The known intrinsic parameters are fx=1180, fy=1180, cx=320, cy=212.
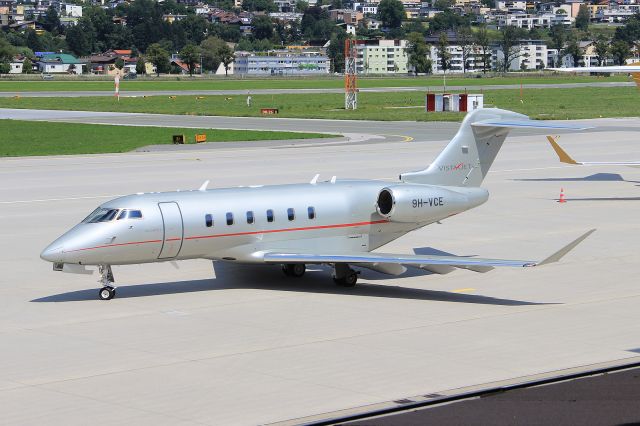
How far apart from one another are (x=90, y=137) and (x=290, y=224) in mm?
57263

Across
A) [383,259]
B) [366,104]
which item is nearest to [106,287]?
[383,259]

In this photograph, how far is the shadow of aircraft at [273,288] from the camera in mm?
28406

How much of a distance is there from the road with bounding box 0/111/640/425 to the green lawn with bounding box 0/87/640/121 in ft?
218

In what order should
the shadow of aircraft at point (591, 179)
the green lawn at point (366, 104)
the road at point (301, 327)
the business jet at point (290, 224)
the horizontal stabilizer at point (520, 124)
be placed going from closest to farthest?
the road at point (301, 327), the business jet at point (290, 224), the horizontal stabilizer at point (520, 124), the shadow of aircraft at point (591, 179), the green lawn at point (366, 104)

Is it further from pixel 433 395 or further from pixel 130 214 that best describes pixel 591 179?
pixel 433 395

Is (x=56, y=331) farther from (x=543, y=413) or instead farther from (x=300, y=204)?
(x=543, y=413)

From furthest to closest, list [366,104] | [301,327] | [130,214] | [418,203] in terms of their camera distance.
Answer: [366,104] → [418,203] → [130,214] → [301,327]

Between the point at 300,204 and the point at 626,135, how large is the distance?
5652 centimetres

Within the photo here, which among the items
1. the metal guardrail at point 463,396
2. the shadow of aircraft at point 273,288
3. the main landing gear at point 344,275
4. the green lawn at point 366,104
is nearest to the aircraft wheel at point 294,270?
the shadow of aircraft at point 273,288

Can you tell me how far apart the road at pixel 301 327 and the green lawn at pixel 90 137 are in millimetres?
31465

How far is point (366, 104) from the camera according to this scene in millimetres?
134875

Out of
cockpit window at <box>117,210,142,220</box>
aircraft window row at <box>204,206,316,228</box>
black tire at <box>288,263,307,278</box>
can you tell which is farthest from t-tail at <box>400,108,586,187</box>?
cockpit window at <box>117,210,142,220</box>

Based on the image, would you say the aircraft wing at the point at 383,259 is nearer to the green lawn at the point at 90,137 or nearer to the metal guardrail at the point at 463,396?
the metal guardrail at the point at 463,396

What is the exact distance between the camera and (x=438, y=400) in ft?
63.9
